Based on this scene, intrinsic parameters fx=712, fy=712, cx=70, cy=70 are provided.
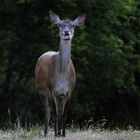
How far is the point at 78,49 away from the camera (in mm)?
20734

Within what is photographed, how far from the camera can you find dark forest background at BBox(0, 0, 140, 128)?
2177 cm

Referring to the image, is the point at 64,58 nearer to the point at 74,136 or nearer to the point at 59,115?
the point at 59,115

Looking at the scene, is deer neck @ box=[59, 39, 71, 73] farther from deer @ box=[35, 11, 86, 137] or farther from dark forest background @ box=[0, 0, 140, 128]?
dark forest background @ box=[0, 0, 140, 128]

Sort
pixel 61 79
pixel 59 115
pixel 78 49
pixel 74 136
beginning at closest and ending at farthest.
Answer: pixel 74 136 → pixel 61 79 → pixel 59 115 → pixel 78 49

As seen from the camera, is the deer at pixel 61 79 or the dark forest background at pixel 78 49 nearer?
the deer at pixel 61 79

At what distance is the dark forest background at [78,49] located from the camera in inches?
857

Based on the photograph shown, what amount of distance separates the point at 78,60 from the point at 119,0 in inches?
88.9

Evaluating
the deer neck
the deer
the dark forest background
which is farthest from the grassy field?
the dark forest background

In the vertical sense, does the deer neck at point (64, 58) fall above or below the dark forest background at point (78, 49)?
above

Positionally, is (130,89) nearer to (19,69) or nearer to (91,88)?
(91,88)

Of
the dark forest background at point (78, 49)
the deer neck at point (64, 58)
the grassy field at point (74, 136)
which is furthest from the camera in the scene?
the dark forest background at point (78, 49)

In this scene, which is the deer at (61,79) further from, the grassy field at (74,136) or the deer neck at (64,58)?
the grassy field at (74,136)

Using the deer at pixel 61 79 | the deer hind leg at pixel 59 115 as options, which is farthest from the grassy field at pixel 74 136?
the deer at pixel 61 79

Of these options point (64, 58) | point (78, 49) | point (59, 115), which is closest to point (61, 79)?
point (64, 58)
